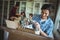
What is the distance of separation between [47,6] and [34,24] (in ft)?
0.77

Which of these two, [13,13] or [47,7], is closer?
[47,7]

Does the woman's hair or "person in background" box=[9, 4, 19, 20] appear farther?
"person in background" box=[9, 4, 19, 20]

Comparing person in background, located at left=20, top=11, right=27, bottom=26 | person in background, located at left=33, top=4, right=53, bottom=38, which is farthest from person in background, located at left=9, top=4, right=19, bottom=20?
person in background, located at left=33, top=4, right=53, bottom=38

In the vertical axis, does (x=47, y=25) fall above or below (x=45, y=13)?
below

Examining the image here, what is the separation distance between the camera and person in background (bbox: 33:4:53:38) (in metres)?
1.31

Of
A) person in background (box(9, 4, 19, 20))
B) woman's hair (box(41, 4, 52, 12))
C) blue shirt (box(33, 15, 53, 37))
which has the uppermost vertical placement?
woman's hair (box(41, 4, 52, 12))

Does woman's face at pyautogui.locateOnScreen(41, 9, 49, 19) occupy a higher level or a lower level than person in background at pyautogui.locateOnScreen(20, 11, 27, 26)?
higher

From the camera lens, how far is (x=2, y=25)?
5.60 feet

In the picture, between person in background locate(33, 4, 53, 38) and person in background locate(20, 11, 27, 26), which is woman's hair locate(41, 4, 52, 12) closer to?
person in background locate(33, 4, 53, 38)

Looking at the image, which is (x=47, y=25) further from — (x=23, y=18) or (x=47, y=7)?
(x=23, y=18)

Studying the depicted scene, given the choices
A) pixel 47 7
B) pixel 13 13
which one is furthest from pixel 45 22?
pixel 13 13

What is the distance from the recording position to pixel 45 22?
1.34m

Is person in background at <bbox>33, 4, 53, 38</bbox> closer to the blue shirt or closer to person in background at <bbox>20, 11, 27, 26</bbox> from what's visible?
the blue shirt

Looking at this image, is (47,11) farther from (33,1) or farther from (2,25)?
(2,25)
